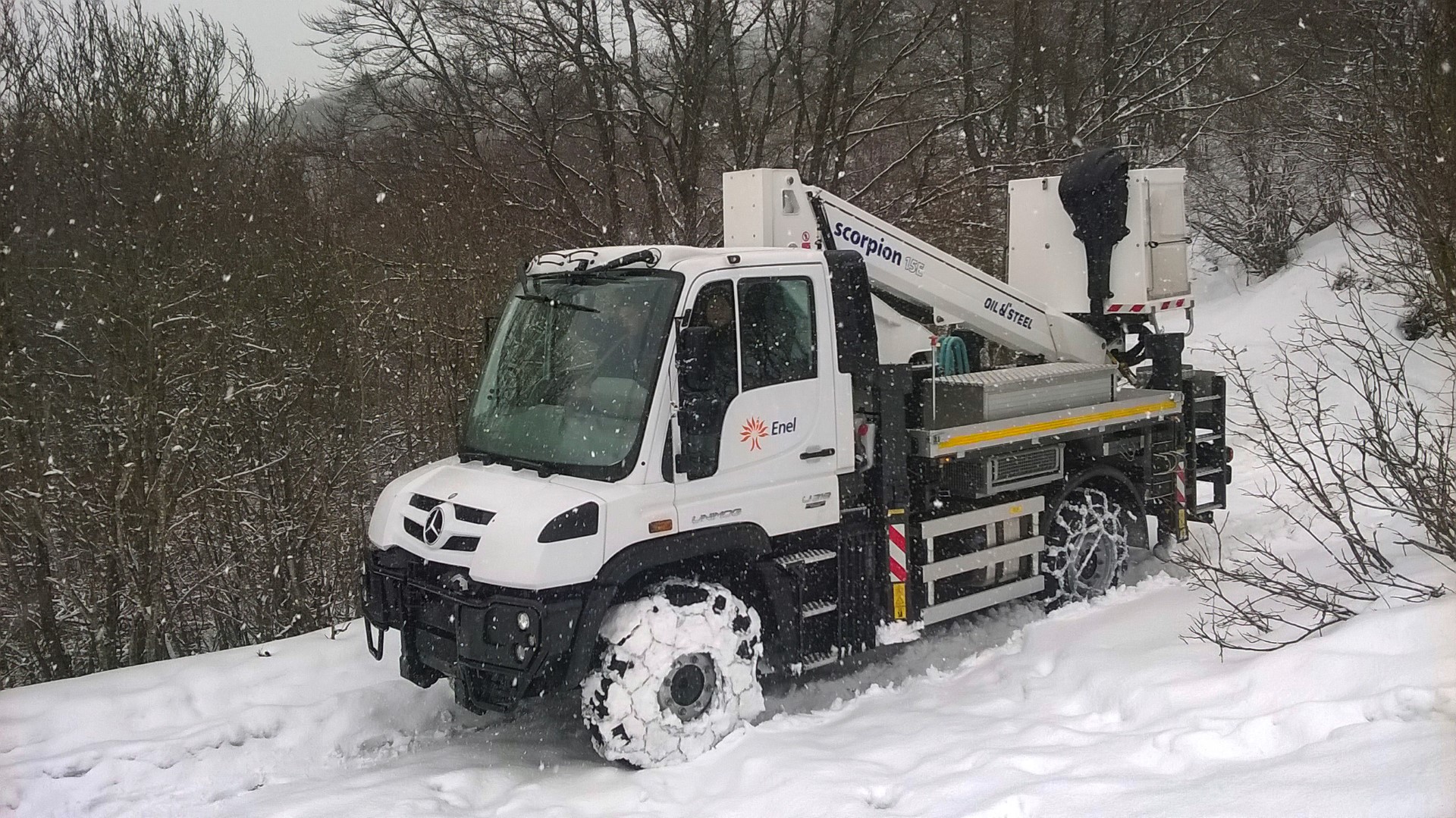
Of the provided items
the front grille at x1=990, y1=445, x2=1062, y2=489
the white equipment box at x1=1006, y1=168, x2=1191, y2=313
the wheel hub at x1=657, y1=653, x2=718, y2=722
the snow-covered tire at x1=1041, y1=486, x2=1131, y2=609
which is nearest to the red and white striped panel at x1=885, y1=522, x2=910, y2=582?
the front grille at x1=990, y1=445, x2=1062, y2=489

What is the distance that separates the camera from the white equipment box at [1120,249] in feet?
25.0

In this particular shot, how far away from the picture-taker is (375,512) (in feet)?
19.0

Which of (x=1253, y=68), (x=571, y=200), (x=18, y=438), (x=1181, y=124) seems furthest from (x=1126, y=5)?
(x=18, y=438)

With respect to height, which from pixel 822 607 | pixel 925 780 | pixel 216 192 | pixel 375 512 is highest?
pixel 216 192

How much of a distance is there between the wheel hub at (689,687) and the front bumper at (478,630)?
0.54m

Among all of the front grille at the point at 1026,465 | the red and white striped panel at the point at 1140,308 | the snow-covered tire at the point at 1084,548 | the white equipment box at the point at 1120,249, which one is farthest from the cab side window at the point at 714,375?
the red and white striped panel at the point at 1140,308

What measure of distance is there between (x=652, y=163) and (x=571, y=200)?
1568mm

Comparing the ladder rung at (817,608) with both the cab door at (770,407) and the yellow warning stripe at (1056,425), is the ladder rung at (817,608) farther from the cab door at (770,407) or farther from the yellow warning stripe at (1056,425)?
the yellow warning stripe at (1056,425)

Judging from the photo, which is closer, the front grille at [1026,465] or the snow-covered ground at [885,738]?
the snow-covered ground at [885,738]

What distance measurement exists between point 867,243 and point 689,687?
9.56 ft

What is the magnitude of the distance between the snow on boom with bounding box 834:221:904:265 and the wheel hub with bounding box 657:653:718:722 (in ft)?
8.82

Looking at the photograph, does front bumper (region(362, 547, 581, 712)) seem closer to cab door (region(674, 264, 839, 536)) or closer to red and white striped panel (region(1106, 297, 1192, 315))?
cab door (region(674, 264, 839, 536))

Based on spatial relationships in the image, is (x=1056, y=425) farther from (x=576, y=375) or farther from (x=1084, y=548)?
(x=576, y=375)

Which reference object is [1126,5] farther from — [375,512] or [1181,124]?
[375,512]
